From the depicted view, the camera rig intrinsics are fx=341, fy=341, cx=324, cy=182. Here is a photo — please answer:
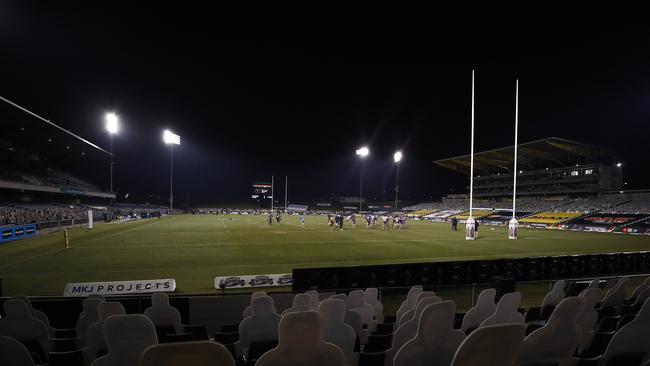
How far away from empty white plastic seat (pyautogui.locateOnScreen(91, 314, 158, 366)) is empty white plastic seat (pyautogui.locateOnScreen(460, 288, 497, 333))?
371cm

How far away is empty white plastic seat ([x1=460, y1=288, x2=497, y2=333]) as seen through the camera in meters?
4.43

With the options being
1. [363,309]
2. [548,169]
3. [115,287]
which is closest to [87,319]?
[363,309]

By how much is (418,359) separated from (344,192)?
111 meters

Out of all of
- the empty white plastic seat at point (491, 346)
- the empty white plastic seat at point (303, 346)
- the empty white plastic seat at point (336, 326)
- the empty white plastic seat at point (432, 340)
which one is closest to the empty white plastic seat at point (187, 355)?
the empty white plastic seat at point (303, 346)

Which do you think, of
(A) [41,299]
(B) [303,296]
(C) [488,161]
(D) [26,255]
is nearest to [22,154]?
(D) [26,255]

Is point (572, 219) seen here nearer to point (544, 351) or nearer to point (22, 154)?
point (544, 351)

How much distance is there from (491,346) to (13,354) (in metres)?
2.84

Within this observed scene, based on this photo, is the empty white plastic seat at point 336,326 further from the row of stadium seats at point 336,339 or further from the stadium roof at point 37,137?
the stadium roof at point 37,137

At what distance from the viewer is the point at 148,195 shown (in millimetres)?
92812

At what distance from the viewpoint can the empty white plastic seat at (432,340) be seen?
7.93 ft

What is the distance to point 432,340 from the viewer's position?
8.18 ft

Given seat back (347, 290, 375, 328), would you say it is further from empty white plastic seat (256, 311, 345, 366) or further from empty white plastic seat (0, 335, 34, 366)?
empty white plastic seat (0, 335, 34, 366)

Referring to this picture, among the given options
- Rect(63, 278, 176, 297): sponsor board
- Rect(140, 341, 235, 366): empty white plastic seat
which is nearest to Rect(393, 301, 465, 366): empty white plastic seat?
Rect(140, 341, 235, 366): empty white plastic seat

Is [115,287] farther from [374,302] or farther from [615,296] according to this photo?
[615,296]
